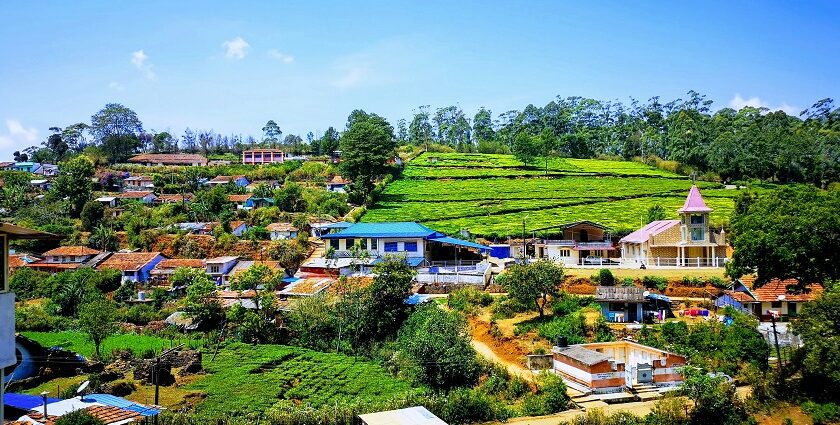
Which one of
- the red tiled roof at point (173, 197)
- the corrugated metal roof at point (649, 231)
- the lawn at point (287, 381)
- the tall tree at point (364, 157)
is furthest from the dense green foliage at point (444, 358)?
the red tiled roof at point (173, 197)

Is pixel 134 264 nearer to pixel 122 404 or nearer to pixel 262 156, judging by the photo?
pixel 122 404

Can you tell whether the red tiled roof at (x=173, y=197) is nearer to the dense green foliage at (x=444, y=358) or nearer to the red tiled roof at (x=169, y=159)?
the red tiled roof at (x=169, y=159)

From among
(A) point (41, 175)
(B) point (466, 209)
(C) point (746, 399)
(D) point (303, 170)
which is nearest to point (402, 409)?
(C) point (746, 399)

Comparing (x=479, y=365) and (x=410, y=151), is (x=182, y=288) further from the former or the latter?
(x=410, y=151)

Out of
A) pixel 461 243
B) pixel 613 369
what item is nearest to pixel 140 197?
pixel 461 243

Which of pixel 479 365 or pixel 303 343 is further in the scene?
pixel 303 343
